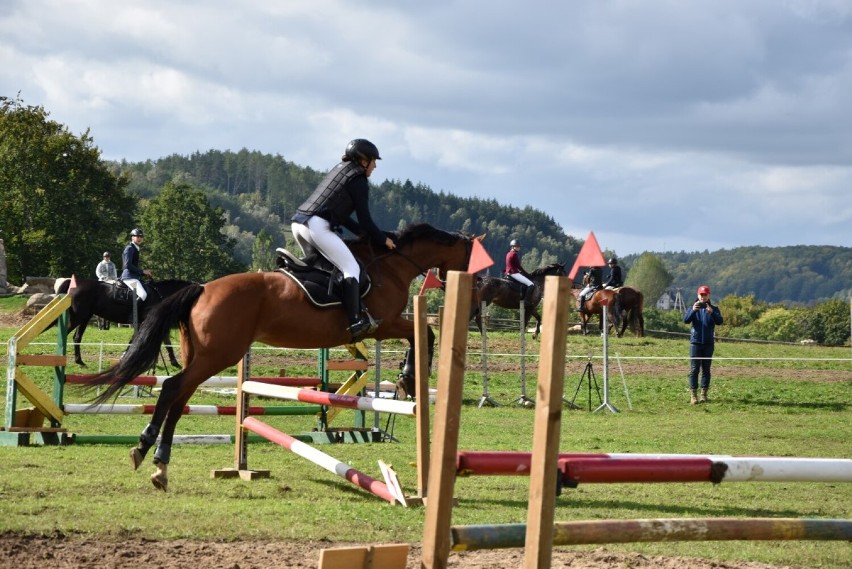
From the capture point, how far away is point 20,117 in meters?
54.0

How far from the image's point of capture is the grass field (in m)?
6.87

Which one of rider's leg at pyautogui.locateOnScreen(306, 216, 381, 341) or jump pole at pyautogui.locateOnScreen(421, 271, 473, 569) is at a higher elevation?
rider's leg at pyautogui.locateOnScreen(306, 216, 381, 341)

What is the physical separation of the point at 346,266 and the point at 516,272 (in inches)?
771

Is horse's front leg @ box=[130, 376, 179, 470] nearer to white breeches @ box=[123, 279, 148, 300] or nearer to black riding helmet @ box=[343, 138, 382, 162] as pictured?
black riding helmet @ box=[343, 138, 382, 162]

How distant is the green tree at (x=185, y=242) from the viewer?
65.1 metres

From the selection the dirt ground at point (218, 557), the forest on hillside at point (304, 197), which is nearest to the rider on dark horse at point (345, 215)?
the dirt ground at point (218, 557)

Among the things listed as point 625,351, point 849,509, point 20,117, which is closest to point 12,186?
point 20,117

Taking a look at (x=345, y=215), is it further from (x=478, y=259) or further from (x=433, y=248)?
(x=478, y=259)

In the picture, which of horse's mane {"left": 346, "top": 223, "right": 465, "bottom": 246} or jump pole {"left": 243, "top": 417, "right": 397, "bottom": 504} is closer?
jump pole {"left": 243, "top": 417, "right": 397, "bottom": 504}

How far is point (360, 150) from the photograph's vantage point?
30.9 ft

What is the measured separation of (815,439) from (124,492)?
30.4 ft

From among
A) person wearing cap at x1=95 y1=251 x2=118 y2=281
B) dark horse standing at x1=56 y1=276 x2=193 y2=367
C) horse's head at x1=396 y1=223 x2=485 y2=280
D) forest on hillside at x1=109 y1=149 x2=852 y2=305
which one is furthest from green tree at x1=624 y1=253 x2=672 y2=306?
horse's head at x1=396 y1=223 x2=485 y2=280

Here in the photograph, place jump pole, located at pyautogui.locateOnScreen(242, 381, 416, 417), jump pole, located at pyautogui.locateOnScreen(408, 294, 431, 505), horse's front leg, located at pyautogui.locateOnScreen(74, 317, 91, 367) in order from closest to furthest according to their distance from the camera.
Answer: jump pole, located at pyautogui.locateOnScreen(408, 294, 431, 505) < jump pole, located at pyautogui.locateOnScreen(242, 381, 416, 417) < horse's front leg, located at pyautogui.locateOnScreen(74, 317, 91, 367)

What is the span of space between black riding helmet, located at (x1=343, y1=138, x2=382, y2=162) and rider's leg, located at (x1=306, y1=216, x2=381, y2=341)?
0.62 metres
